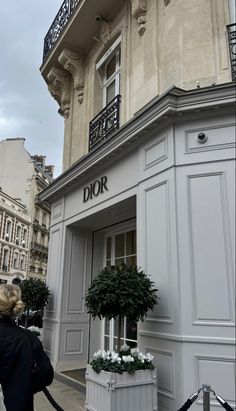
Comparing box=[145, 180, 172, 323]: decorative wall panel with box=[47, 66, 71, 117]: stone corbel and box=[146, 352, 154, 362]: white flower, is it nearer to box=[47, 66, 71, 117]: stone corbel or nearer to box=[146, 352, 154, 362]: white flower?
box=[146, 352, 154, 362]: white flower

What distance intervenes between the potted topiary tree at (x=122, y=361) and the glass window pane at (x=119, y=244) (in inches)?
119

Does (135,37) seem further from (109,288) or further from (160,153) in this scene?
(109,288)

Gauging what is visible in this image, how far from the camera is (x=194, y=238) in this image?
15.0 ft

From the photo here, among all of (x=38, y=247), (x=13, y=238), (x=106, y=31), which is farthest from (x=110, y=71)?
(x=38, y=247)

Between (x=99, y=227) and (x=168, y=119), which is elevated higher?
(x=168, y=119)

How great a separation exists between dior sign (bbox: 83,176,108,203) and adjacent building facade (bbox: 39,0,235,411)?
2 centimetres

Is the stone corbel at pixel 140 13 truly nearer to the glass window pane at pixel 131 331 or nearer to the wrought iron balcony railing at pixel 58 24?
the wrought iron balcony railing at pixel 58 24

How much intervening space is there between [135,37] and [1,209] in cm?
2792

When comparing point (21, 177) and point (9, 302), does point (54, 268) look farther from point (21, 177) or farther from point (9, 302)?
point (21, 177)

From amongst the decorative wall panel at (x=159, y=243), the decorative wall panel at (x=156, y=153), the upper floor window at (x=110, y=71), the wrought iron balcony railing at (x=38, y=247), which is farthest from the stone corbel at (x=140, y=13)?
Result: the wrought iron balcony railing at (x=38, y=247)

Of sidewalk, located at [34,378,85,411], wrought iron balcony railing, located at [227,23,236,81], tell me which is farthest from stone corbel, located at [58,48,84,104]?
sidewalk, located at [34,378,85,411]

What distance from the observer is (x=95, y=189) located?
23.5 ft

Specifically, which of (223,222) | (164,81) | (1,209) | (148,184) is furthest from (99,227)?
(1,209)

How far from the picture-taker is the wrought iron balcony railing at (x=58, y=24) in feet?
27.7
